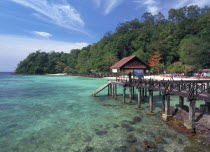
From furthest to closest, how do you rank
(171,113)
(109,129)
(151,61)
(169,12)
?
(169,12) < (151,61) < (171,113) < (109,129)

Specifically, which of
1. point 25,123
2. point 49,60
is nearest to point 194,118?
point 25,123

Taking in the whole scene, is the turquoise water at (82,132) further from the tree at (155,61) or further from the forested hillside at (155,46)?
the tree at (155,61)

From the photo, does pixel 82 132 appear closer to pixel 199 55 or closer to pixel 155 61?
pixel 199 55

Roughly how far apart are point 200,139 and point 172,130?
1.83 meters

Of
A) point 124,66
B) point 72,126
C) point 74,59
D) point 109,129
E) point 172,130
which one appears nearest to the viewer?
point 172,130

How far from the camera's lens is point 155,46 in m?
66.1

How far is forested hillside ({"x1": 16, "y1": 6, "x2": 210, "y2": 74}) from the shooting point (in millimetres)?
49188

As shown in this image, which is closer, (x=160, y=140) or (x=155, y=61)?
(x=160, y=140)

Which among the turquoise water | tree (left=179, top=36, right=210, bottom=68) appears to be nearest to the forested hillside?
tree (left=179, top=36, right=210, bottom=68)

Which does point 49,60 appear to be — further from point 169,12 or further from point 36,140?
point 36,140

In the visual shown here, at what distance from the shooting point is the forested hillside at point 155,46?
4919 cm

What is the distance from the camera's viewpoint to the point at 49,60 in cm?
12950

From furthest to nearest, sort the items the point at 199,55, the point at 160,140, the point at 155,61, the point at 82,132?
the point at 155,61 < the point at 199,55 < the point at 82,132 < the point at 160,140

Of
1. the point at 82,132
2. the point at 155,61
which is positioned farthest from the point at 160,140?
the point at 155,61
